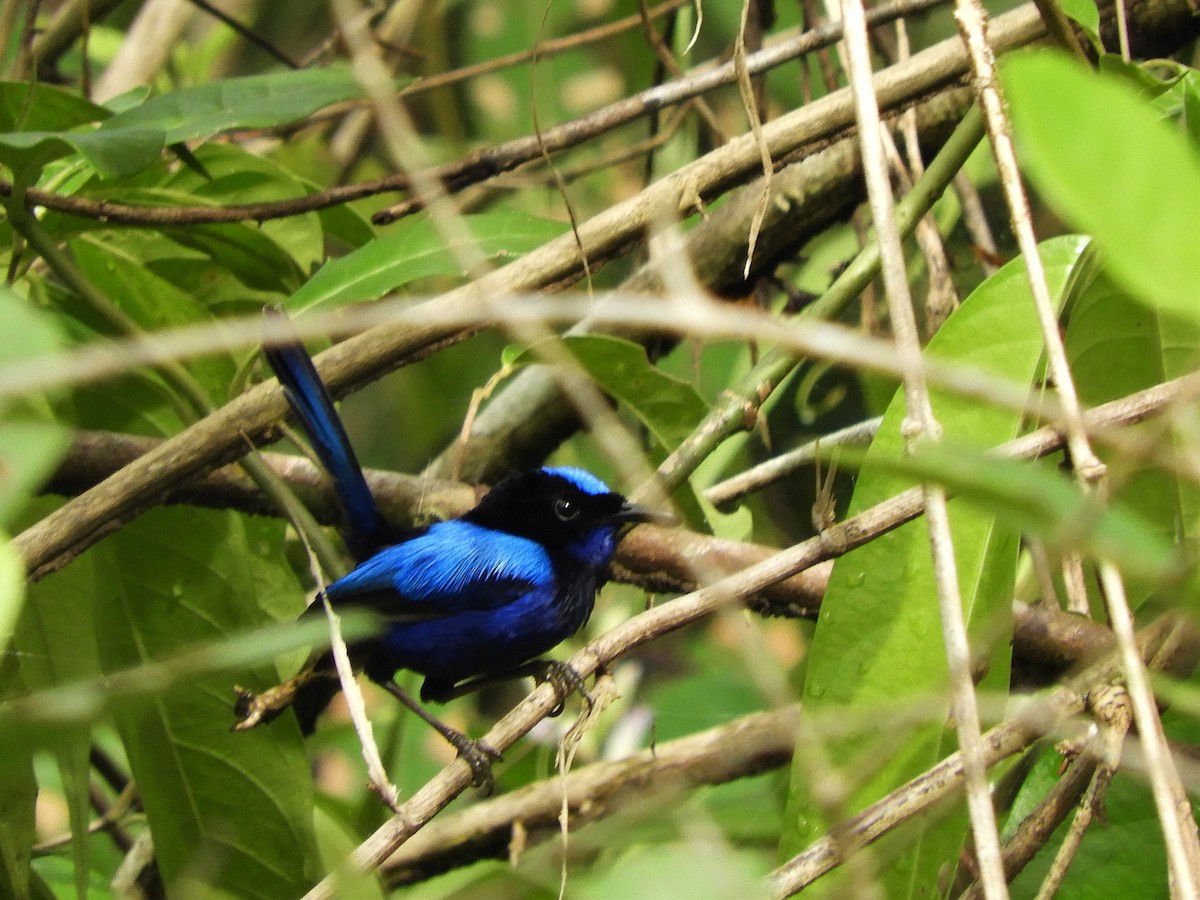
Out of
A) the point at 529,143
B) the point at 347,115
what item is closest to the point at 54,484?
the point at 529,143

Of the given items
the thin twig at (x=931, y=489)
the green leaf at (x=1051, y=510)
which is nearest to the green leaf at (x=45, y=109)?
the thin twig at (x=931, y=489)

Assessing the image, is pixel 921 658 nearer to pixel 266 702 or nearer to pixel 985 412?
pixel 985 412

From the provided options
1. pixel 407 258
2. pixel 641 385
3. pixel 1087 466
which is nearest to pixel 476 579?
pixel 641 385

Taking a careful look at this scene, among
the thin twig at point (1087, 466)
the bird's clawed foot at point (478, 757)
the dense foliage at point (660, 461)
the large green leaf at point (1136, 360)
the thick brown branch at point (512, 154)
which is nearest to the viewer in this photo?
the dense foliage at point (660, 461)

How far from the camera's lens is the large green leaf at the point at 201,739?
95.4 inches

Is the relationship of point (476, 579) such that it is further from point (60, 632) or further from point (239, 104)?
point (239, 104)

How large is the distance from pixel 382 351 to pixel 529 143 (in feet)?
1.73

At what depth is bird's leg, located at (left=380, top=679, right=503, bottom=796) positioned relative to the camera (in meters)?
1.77

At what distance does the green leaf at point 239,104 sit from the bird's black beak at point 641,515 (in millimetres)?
985

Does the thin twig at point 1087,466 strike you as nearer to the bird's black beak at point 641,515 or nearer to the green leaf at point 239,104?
the bird's black beak at point 641,515

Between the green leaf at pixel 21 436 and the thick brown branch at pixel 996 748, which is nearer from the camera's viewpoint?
the green leaf at pixel 21 436

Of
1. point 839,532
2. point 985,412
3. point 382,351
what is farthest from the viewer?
point 382,351

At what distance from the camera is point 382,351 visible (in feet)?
7.77

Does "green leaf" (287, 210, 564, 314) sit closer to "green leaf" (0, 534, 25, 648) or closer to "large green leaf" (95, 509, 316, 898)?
"large green leaf" (95, 509, 316, 898)
